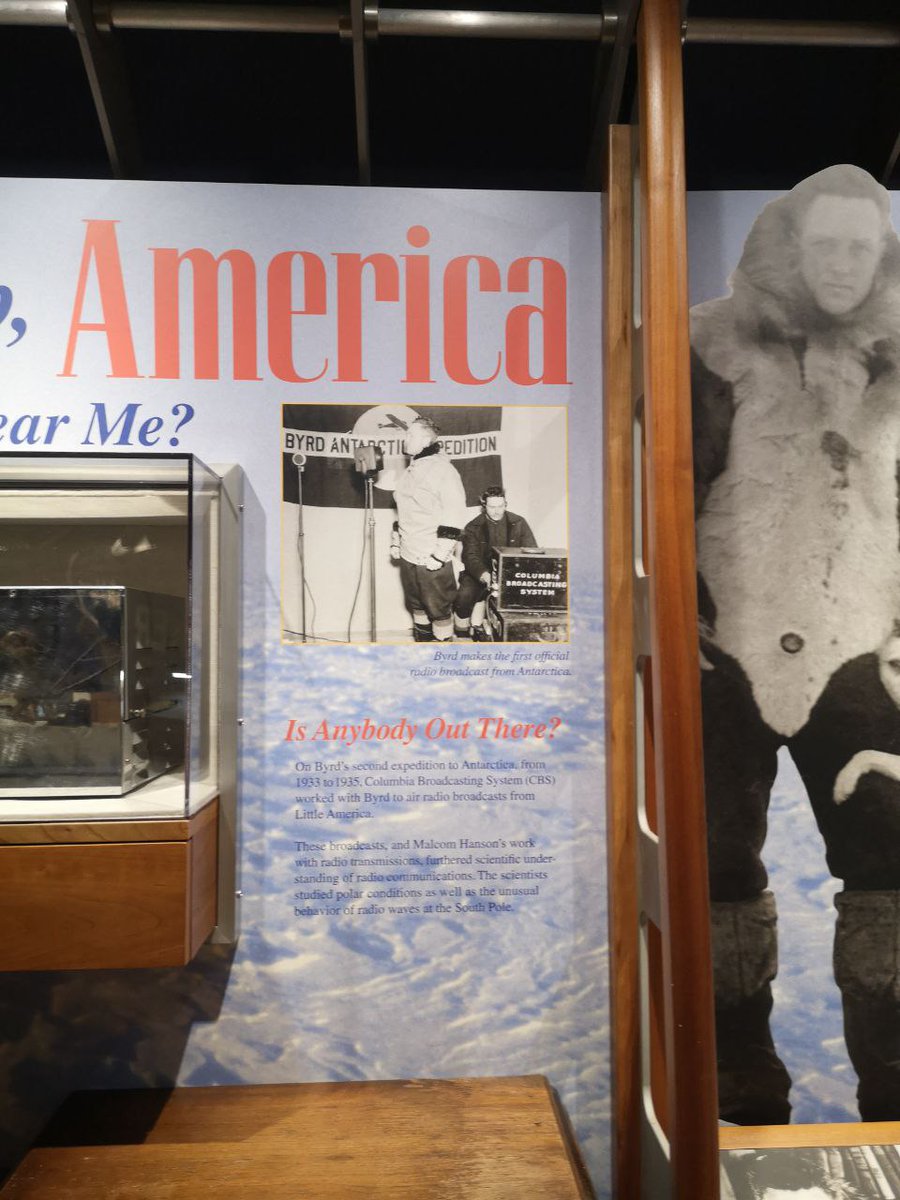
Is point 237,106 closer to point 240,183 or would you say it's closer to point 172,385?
point 240,183

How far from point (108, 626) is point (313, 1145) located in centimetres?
107

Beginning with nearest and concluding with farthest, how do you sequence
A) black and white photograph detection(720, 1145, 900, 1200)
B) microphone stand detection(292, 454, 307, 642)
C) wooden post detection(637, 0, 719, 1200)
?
wooden post detection(637, 0, 719, 1200), black and white photograph detection(720, 1145, 900, 1200), microphone stand detection(292, 454, 307, 642)

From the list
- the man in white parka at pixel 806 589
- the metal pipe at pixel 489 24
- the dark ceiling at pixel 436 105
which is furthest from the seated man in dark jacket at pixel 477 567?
the metal pipe at pixel 489 24

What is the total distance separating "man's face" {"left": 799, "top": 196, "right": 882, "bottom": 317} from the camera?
204 centimetres

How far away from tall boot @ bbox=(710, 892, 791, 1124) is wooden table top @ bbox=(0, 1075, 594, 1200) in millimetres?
389

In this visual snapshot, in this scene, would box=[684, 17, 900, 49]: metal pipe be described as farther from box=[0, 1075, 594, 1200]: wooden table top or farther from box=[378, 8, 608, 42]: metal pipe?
box=[0, 1075, 594, 1200]: wooden table top

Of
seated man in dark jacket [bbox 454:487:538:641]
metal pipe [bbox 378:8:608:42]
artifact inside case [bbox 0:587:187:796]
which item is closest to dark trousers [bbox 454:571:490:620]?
seated man in dark jacket [bbox 454:487:538:641]

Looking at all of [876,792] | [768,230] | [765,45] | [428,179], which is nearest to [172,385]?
[428,179]

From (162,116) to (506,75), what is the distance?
80 centimetres

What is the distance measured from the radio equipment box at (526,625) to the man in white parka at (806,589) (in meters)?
0.33

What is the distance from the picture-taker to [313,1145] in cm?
172

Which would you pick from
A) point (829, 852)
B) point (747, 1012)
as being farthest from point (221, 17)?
point (747, 1012)

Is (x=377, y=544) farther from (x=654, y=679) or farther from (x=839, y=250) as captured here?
(x=839, y=250)

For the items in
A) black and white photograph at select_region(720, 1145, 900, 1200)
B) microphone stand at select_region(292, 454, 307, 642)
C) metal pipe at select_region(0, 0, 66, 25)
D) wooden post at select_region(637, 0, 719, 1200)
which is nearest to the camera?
wooden post at select_region(637, 0, 719, 1200)
